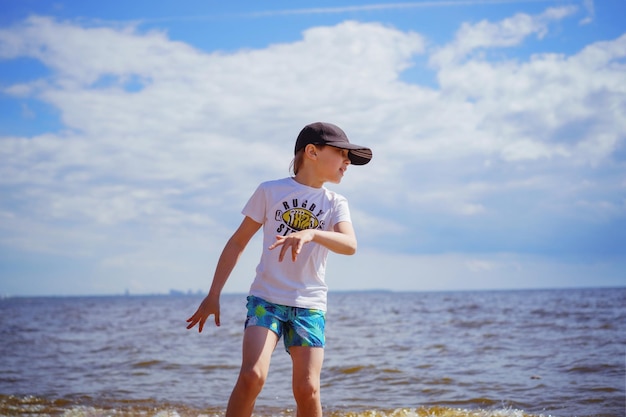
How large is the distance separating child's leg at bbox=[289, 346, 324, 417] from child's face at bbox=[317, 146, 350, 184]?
0.97 m

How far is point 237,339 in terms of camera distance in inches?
543

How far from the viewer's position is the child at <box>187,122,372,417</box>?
10.2ft

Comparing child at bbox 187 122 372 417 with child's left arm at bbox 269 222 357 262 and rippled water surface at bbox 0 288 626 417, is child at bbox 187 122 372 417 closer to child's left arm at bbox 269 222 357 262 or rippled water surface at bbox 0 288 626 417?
child's left arm at bbox 269 222 357 262

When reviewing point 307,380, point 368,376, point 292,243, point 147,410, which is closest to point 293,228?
point 292,243

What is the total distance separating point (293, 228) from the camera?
133 inches

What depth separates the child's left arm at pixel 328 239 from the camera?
276 cm

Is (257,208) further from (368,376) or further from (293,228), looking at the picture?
(368,376)

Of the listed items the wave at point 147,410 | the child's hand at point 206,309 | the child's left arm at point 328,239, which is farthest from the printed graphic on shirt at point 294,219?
the wave at point 147,410

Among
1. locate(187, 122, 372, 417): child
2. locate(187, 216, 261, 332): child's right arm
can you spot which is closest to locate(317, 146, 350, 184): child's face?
locate(187, 122, 372, 417): child

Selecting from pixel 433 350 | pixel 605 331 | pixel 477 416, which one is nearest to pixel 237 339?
pixel 433 350

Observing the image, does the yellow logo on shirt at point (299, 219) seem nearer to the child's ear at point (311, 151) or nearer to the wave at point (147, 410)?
the child's ear at point (311, 151)

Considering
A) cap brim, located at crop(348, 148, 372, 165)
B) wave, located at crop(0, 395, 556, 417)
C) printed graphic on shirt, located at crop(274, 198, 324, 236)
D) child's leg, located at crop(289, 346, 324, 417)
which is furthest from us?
wave, located at crop(0, 395, 556, 417)

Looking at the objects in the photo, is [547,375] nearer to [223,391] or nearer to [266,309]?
[223,391]

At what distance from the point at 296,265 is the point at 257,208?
0.40 m
